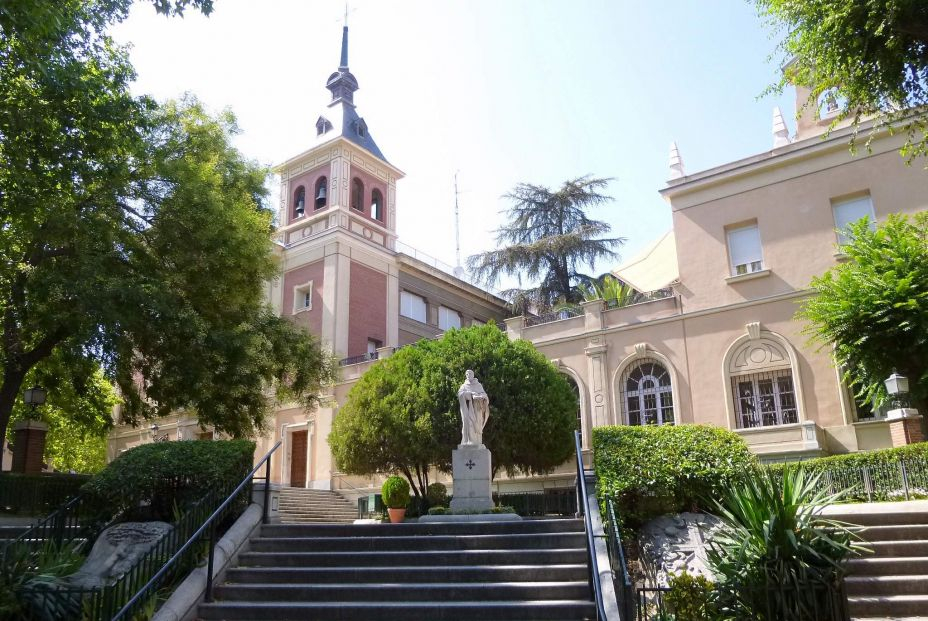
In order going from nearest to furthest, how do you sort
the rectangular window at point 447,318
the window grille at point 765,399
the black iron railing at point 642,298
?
the window grille at point 765,399, the black iron railing at point 642,298, the rectangular window at point 447,318

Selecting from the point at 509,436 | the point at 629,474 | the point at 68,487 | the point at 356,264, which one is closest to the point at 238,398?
the point at 68,487

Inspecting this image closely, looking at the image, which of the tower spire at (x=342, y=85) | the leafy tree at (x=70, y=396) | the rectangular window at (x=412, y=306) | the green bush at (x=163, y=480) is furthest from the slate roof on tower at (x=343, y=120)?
the green bush at (x=163, y=480)

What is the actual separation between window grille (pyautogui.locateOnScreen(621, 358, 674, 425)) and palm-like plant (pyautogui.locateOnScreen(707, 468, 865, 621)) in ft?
40.8

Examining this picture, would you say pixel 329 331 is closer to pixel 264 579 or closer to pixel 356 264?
pixel 356 264

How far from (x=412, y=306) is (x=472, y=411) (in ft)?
64.7

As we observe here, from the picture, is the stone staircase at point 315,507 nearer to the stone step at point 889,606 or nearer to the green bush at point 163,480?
the green bush at point 163,480

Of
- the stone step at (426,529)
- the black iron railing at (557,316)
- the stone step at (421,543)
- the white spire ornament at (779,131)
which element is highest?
the white spire ornament at (779,131)

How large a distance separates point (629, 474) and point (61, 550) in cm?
793

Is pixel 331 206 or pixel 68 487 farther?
pixel 331 206

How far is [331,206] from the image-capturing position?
3089 centimetres

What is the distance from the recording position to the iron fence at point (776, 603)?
7.66 m

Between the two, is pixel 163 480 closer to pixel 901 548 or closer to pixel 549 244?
pixel 901 548

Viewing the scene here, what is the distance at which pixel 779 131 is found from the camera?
70.0 feet

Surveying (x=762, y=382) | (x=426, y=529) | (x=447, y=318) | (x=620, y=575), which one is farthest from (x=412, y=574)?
(x=447, y=318)
